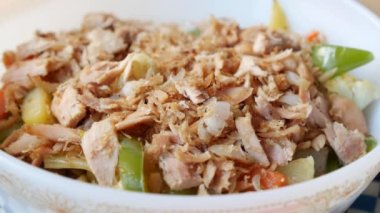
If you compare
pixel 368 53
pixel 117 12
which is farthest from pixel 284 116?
pixel 117 12

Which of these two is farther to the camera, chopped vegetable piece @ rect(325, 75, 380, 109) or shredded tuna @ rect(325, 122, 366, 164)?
chopped vegetable piece @ rect(325, 75, 380, 109)

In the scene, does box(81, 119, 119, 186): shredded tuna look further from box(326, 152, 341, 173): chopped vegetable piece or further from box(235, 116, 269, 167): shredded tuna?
box(326, 152, 341, 173): chopped vegetable piece

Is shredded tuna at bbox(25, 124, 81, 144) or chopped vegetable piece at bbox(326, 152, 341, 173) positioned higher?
shredded tuna at bbox(25, 124, 81, 144)

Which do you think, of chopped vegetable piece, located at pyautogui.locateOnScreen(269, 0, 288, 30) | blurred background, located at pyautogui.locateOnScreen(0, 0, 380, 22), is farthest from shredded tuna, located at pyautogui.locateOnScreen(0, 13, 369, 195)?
blurred background, located at pyautogui.locateOnScreen(0, 0, 380, 22)

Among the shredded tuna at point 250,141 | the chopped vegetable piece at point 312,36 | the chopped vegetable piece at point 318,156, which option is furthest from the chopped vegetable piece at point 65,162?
the chopped vegetable piece at point 312,36

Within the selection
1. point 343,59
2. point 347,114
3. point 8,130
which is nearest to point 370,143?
point 347,114

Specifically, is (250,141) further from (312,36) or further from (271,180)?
(312,36)
